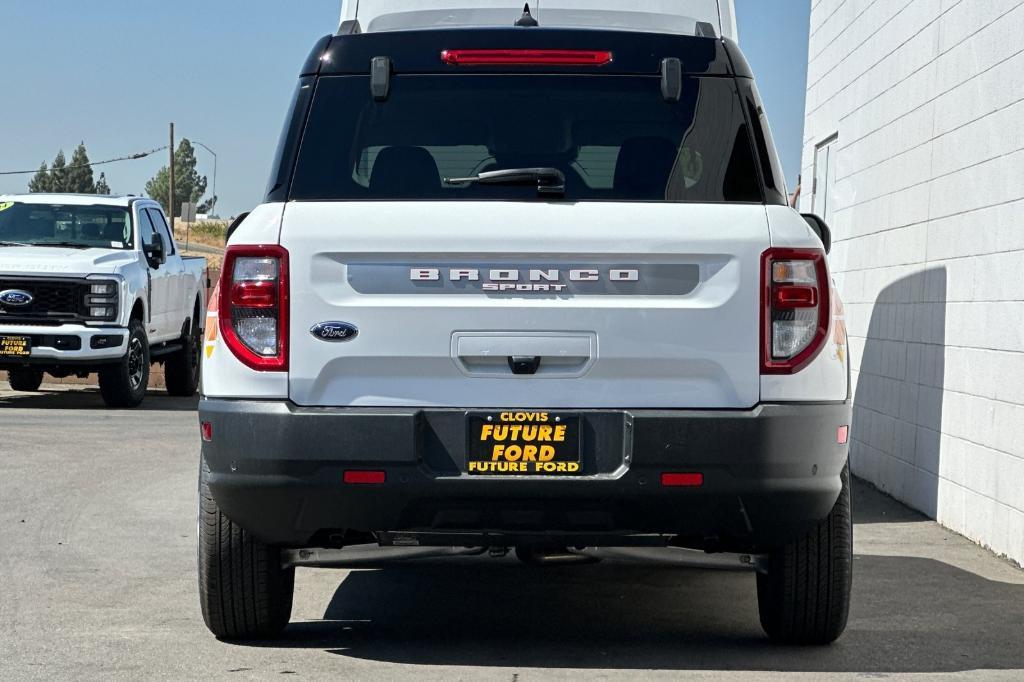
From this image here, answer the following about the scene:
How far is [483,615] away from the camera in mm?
6582

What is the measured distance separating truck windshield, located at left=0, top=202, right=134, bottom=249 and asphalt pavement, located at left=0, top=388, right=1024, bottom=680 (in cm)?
834

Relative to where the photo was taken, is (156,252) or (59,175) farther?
(59,175)

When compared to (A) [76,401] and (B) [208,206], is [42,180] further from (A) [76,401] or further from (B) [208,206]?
(A) [76,401]

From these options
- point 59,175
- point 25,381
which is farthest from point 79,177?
point 25,381

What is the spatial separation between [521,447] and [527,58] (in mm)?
1327

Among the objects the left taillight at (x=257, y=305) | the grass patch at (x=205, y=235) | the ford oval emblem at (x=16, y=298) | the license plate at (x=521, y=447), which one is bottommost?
the license plate at (x=521, y=447)

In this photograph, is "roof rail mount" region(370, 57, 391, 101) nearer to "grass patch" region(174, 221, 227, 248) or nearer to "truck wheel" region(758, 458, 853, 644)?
"truck wheel" region(758, 458, 853, 644)

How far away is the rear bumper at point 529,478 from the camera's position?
16.5 ft

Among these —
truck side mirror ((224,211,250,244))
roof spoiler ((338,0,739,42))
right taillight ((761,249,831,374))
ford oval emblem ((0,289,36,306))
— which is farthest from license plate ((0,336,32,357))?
right taillight ((761,249,831,374))

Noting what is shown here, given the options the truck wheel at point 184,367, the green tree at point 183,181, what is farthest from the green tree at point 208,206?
Answer: the truck wheel at point 184,367

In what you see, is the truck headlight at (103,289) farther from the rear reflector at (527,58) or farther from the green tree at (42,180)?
the green tree at (42,180)

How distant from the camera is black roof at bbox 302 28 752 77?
5.41 metres

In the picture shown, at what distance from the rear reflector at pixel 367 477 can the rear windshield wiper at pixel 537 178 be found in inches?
39.4

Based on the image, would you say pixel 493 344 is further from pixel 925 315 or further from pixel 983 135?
pixel 925 315
